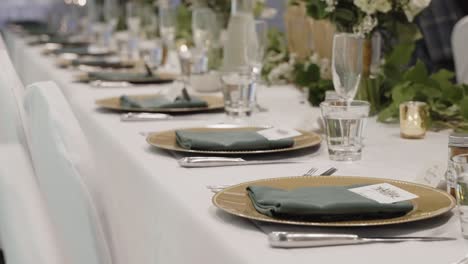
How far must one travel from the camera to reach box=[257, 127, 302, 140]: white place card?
6.44 feet

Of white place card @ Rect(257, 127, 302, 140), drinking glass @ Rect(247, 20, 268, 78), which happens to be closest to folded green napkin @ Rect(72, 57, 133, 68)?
drinking glass @ Rect(247, 20, 268, 78)

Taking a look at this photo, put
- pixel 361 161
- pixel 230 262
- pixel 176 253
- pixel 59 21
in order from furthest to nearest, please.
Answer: pixel 59 21 < pixel 361 161 < pixel 176 253 < pixel 230 262

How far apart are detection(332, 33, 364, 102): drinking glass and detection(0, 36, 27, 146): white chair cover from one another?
0.72m

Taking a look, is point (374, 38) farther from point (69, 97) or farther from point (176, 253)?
point (176, 253)

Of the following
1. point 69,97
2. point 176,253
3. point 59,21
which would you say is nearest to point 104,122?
point 69,97

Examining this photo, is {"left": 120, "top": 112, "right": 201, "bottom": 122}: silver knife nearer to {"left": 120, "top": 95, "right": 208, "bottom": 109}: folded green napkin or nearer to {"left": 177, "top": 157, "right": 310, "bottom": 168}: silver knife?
{"left": 120, "top": 95, "right": 208, "bottom": 109}: folded green napkin

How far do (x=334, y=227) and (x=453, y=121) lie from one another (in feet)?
3.67

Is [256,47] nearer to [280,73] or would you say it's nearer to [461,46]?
[280,73]

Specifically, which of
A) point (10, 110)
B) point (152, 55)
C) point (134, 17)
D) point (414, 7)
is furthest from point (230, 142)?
point (134, 17)

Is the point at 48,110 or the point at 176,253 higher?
the point at 48,110

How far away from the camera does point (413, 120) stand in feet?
7.18

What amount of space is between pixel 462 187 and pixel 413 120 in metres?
0.92

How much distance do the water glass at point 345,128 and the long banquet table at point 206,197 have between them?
0.03 metres

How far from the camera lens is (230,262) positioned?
1.25 metres
